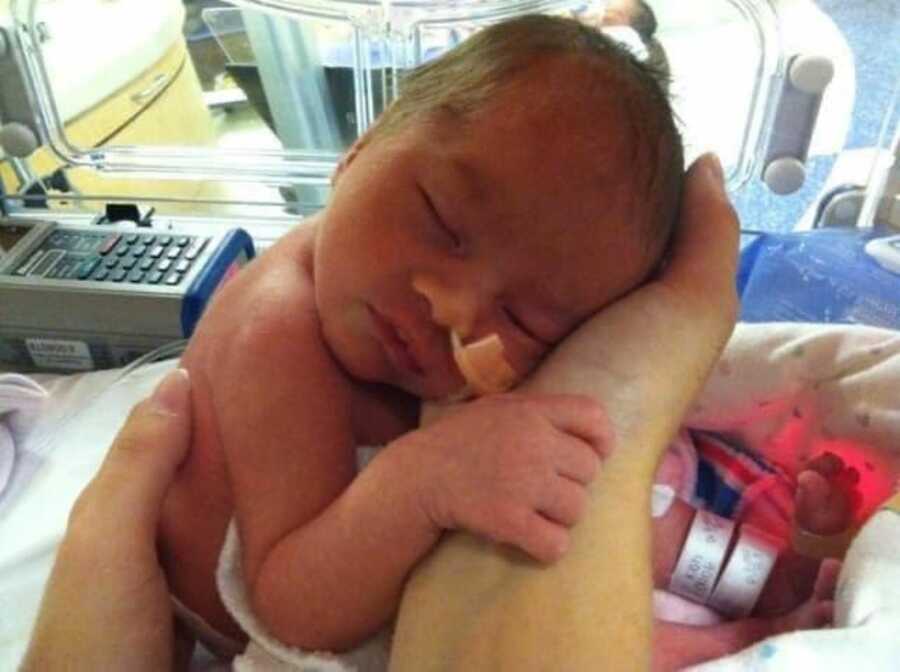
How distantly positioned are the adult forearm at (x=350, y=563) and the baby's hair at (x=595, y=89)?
0.23m

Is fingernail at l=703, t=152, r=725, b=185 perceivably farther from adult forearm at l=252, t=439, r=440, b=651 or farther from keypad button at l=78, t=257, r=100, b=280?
keypad button at l=78, t=257, r=100, b=280

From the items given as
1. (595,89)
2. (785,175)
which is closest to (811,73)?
(785,175)

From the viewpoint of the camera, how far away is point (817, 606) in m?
0.66

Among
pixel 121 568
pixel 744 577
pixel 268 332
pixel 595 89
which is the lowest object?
pixel 744 577

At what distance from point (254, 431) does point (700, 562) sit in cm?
36

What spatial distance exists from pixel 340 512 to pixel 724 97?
779 millimetres

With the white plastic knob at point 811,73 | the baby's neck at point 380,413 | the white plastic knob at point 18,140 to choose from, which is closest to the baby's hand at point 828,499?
the baby's neck at point 380,413

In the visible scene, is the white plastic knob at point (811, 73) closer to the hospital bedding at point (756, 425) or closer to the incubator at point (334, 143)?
the incubator at point (334, 143)

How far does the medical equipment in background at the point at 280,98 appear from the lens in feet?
3.21

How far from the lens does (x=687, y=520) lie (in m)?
0.73

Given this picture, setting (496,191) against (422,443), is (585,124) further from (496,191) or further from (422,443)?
(422,443)

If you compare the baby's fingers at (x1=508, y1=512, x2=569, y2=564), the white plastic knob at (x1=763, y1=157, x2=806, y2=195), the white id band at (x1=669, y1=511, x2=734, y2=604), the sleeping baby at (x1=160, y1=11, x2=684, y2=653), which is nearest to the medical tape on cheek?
the white id band at (x1=669, y1=511, x2=734, y2=604)

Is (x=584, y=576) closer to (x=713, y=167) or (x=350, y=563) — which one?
(x=350, y=563)

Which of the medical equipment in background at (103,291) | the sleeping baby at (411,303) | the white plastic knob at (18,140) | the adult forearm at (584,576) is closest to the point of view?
the adult forearm at (584,576)
